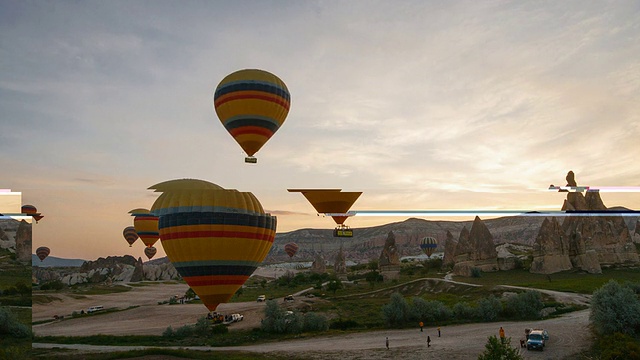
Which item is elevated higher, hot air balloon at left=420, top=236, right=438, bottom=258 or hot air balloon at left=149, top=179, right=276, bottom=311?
hot air balloon at left=149, top=179, right=276, bottom=311

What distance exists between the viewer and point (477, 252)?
3642 inches

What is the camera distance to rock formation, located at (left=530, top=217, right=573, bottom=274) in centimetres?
7356

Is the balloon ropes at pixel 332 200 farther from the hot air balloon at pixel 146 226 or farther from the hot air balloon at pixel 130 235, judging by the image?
the hot air balloon at pixel 130 235

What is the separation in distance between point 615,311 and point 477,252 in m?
61.6

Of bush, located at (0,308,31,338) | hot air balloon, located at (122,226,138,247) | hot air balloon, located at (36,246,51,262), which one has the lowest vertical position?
bush, located at (0,308,31,338)

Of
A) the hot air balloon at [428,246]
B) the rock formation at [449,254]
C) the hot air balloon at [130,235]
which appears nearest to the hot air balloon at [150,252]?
the hot air balloon at [130,235]

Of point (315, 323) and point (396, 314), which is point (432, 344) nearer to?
point (396, 314)

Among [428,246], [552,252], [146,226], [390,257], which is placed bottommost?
[390,257]

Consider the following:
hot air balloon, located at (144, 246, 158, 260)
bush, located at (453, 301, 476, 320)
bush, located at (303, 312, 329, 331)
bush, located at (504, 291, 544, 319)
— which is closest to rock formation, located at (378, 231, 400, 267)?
bush, located at (453, 301, 476, 320)

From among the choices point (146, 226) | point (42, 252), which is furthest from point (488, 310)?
point (42, 252)

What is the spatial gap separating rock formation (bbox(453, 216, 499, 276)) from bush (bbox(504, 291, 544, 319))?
1421 inches

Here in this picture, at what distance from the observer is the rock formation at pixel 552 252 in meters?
73.6

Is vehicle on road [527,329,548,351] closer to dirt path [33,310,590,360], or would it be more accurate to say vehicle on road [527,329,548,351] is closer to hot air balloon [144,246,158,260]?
dirt path [33,310,590,360]

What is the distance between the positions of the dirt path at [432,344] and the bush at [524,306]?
2.50 metres
